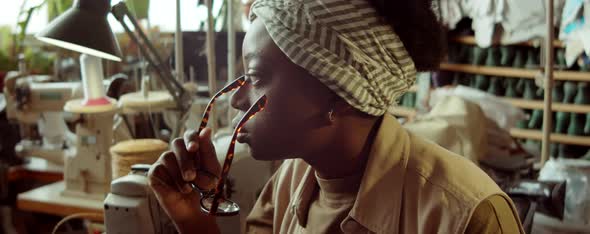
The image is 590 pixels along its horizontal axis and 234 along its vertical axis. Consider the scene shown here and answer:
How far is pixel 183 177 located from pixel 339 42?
0.36m

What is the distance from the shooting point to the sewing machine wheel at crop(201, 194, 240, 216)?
96 centimetres

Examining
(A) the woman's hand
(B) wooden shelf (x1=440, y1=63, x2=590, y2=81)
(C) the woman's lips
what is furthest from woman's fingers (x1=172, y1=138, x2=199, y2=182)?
(B) wooden shelf (x1=440, y1=63, x2=590, y2=81)

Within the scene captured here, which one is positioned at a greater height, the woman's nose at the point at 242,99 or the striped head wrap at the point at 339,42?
the striped head wrap at the point at 339,42

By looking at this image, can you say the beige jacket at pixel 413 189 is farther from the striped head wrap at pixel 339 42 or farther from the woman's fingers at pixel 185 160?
the woman's fingers at pixel 185 160

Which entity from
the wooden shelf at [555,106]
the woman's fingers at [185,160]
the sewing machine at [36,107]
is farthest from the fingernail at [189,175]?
the wooden shelf at [555,106]

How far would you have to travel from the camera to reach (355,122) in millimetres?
956

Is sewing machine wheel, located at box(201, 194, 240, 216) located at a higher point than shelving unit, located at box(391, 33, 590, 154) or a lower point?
higher

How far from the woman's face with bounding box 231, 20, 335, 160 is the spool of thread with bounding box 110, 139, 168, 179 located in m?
0.72

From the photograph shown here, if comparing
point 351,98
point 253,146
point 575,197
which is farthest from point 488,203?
point 575,197

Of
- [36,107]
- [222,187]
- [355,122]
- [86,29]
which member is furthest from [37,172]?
[355,122]

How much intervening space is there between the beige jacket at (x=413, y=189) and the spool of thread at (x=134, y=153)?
79 cm

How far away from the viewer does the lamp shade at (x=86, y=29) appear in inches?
52.9

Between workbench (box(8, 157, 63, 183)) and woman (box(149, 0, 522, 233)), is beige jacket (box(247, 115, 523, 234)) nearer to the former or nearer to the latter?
woman (box(149, 0, 522, 233))

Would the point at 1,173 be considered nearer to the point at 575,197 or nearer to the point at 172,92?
the point at 172,92
